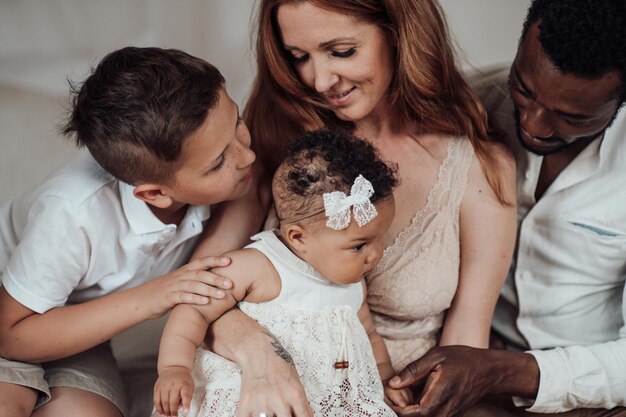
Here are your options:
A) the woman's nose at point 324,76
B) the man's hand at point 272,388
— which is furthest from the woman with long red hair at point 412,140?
the man's hand at point 272,388

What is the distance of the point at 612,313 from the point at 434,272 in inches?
20.5

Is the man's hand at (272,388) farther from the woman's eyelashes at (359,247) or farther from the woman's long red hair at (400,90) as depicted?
the woman's long red hair at (400,90)

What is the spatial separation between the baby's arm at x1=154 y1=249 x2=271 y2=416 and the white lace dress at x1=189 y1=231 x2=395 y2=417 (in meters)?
0.04

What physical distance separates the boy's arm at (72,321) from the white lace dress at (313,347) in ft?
0.53

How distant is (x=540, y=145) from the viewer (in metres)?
1.86

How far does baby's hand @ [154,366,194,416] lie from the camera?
147 cm

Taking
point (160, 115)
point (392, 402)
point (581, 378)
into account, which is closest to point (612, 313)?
point (581, 378)

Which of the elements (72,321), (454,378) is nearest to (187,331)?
(72,321)

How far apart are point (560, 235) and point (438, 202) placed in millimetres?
343

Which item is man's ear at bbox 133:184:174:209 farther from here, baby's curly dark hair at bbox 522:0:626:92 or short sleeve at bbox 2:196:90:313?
baby's curly dark hair at bbox 522:0:626:92

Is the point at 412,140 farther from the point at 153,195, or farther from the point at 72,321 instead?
the point at 72,321

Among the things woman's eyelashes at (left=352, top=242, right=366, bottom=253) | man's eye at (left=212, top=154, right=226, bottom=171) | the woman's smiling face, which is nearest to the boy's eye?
the woman's smiling face

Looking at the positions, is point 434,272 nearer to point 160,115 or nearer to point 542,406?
point 542,406

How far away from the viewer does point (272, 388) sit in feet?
4.93
